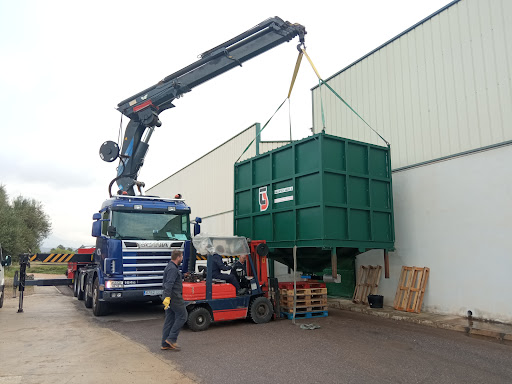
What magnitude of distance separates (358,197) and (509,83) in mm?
4067

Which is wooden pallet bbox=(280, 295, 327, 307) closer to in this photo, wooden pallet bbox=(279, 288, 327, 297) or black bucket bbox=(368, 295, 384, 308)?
wooden pallet bbox=(279, 288, 327, 297)

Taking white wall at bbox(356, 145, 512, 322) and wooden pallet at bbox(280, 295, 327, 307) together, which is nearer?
white wall at bbox(356, 145, 512, 322)

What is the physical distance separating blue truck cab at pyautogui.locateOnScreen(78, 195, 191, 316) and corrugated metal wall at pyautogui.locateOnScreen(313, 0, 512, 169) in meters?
6.51

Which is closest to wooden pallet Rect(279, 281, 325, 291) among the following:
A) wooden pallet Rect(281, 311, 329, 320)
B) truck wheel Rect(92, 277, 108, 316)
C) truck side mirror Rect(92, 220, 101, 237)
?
wooden pallet Rect(281, 311, 329, 320)

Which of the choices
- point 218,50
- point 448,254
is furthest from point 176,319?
point 218,50

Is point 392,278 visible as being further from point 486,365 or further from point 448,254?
point 486,365

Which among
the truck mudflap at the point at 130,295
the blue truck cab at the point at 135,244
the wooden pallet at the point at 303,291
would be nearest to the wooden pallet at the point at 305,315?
the wooden pallet at the point at 303,291

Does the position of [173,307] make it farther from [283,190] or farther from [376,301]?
[376,301]

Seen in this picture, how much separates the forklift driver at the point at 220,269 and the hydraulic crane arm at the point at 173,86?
5052 millimetres

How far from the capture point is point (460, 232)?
30.9 ft

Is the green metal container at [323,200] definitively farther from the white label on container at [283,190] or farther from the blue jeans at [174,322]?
the blue jeans at [174,322]

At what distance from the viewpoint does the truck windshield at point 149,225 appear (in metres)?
10.1

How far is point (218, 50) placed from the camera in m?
12.0

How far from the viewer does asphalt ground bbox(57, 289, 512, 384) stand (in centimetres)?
528
